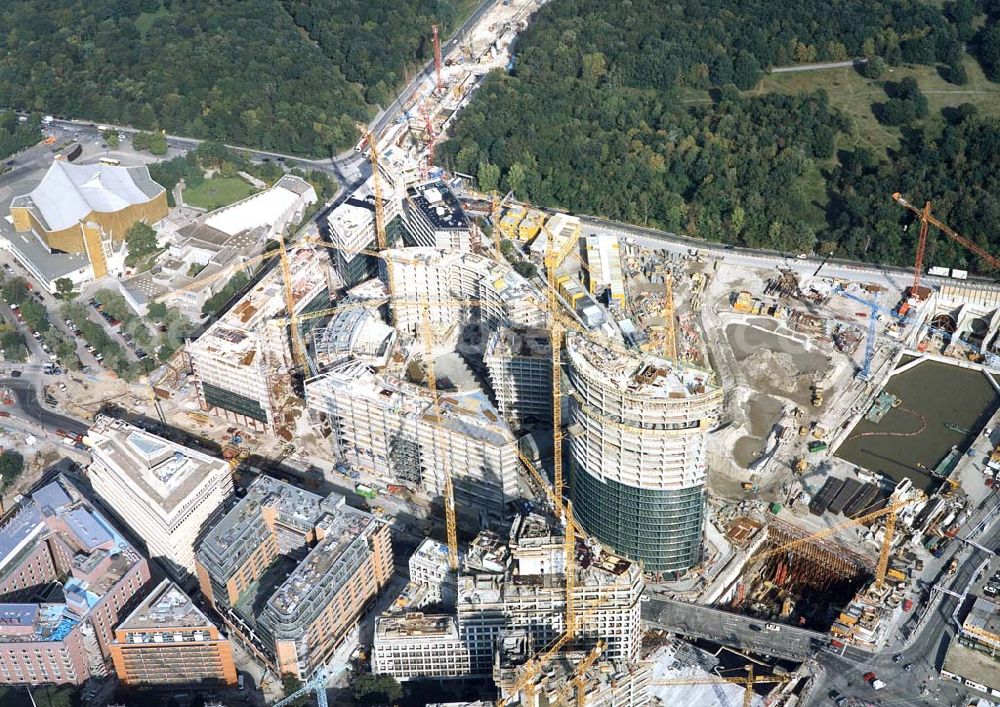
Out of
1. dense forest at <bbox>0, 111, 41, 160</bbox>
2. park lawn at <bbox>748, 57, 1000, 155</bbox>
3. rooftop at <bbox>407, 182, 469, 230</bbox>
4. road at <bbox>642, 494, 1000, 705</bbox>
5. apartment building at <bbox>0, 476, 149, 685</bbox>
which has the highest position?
rooftop at <bbox>407, 182, 469, 230</bbox>

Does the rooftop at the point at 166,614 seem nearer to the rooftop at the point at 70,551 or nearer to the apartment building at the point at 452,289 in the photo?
the rooftop at the point at 70,551

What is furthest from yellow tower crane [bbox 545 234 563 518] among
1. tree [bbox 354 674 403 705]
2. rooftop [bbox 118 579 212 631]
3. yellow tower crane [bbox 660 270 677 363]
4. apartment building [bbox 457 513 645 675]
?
rooftop [bbox 118 579 212 631]

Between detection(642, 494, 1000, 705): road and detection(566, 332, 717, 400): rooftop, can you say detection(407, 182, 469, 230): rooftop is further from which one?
detection(642, 494, 1000, 705): road

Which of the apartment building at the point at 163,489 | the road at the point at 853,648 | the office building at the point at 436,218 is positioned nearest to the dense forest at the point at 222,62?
the office building at the point at 436,218

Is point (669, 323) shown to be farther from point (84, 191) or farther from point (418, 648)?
point (84, 191)

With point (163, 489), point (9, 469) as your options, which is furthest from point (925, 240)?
point (9, 469)

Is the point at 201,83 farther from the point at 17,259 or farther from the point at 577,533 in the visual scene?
the point at 577,533
